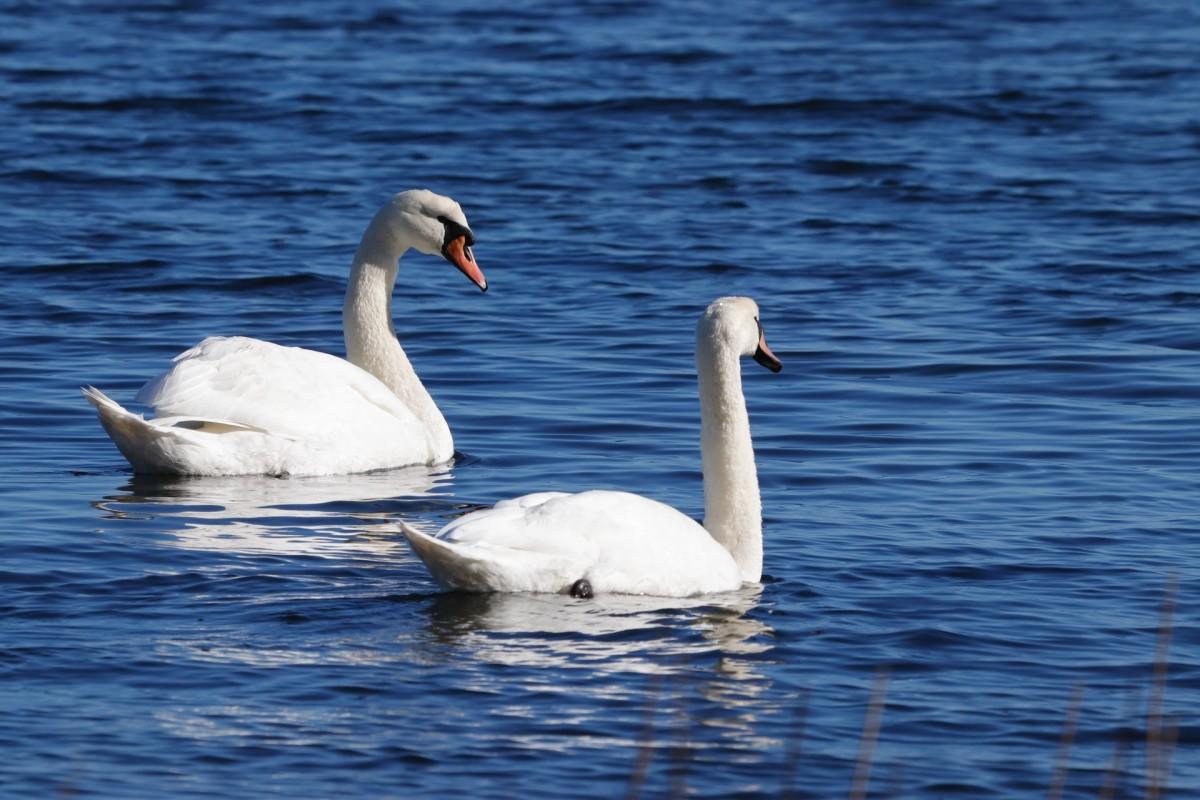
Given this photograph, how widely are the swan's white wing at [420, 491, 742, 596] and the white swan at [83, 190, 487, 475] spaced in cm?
293

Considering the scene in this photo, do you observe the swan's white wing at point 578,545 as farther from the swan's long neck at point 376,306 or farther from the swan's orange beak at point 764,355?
the swan's long neck at point 376,306

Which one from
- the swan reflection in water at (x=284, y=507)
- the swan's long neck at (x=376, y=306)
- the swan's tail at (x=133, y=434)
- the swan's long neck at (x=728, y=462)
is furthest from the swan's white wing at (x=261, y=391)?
the swan's long neck at (x=728, y=462)

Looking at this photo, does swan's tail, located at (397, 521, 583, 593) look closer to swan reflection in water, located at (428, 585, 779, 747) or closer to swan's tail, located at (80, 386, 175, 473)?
swan reflection in water, located at (428, 585, 779, 747)

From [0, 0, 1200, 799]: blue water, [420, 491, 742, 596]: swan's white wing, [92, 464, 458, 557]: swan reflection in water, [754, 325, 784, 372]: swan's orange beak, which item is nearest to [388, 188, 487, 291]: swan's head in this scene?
[0, 0, 1200, 799]: blue water

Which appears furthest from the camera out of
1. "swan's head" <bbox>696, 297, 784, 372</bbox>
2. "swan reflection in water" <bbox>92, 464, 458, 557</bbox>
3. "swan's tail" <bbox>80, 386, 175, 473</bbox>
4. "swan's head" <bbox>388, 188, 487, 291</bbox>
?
"swan's head" <bbox>388, 188, 487, 291</bbox>

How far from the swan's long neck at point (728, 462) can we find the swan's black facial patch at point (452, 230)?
3858 millimetres

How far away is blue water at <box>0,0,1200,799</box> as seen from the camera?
21.9 feet

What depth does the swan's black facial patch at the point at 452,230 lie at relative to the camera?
12266 mm

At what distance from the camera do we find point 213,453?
10.6m

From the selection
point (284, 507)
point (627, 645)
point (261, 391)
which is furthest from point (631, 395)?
point (627, 645)

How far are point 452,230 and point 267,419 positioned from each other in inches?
82.1

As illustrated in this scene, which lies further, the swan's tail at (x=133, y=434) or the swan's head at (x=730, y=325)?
the swan's tail at (x=133, y=434)

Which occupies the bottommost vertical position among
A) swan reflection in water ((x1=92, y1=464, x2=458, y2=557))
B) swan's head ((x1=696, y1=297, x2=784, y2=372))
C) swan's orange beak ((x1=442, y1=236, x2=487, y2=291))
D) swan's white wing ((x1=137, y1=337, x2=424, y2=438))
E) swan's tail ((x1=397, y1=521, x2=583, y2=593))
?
swan reflection in water ((x1=92, y1=464, x2=458, y2=557))

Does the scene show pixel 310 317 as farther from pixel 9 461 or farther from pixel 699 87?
pixel 699 87
